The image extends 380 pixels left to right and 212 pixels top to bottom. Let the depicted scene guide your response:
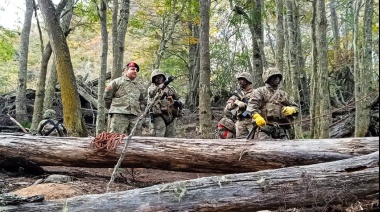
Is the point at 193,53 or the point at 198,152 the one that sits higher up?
the point at 193,53

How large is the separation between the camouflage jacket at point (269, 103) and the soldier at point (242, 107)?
51cm

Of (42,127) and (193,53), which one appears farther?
(193,53)

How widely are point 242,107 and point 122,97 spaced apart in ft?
8.26

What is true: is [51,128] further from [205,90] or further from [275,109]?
[275,109]

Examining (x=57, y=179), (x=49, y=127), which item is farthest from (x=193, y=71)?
(x=57, y=179)

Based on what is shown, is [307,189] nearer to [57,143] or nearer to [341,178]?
[341,178]

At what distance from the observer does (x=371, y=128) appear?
977 cm

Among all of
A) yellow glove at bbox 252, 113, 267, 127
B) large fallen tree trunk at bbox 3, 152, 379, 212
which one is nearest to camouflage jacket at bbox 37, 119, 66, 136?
yellow glove at bbox 252, 113, 267, 127

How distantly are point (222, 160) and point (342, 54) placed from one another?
1176cm

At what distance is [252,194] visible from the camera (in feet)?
13.1

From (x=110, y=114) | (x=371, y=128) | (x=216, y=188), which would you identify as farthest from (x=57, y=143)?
(x=371, y=128)

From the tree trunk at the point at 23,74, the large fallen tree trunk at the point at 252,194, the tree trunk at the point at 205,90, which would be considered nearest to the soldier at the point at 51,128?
the tree trunk at the point at 205,90

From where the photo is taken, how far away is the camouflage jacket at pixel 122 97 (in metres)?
8.70

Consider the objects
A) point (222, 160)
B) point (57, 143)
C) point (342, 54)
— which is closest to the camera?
point (222, 160)
